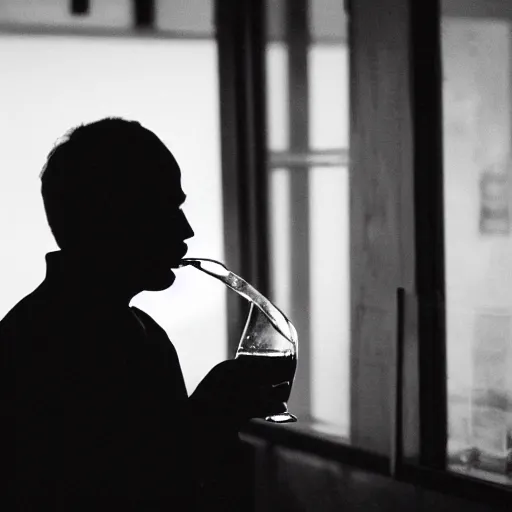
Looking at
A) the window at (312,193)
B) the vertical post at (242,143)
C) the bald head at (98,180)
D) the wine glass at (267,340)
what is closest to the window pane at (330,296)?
the window at (312,193)

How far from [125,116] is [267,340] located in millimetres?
2037

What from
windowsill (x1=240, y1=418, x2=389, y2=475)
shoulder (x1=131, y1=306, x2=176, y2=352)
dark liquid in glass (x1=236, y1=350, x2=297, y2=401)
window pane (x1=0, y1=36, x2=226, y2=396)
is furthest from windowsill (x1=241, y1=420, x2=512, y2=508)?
shoulder (x1=131, y1=306, x2=176, y2=352)

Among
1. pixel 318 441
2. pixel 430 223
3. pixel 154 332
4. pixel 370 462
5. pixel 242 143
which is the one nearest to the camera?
pixel 154 332

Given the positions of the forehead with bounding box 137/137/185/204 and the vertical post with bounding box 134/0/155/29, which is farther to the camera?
the vertical post with bounding box 134/0/155/29

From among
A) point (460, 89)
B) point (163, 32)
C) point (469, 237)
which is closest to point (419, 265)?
point (469, 237)

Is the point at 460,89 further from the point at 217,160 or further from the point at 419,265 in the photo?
the point at 217,160

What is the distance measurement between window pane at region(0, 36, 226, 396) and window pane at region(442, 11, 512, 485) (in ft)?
3.35

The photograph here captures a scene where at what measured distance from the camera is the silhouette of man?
82cm

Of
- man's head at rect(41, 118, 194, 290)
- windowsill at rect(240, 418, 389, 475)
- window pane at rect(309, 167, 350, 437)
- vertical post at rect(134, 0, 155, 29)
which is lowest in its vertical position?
windowsill at rect(240, 418, 389, 475)

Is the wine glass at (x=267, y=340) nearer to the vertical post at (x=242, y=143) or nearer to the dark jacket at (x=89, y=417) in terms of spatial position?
the dark jacket at (x=89, y=417)

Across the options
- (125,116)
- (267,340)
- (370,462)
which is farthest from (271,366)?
(125,116)

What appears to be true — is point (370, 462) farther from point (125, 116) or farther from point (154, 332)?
point (154, 332)

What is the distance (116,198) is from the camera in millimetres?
895

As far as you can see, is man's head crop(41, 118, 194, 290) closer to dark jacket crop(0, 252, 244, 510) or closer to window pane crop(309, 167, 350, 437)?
dark jacket crop(0, 252, 244, 510)
